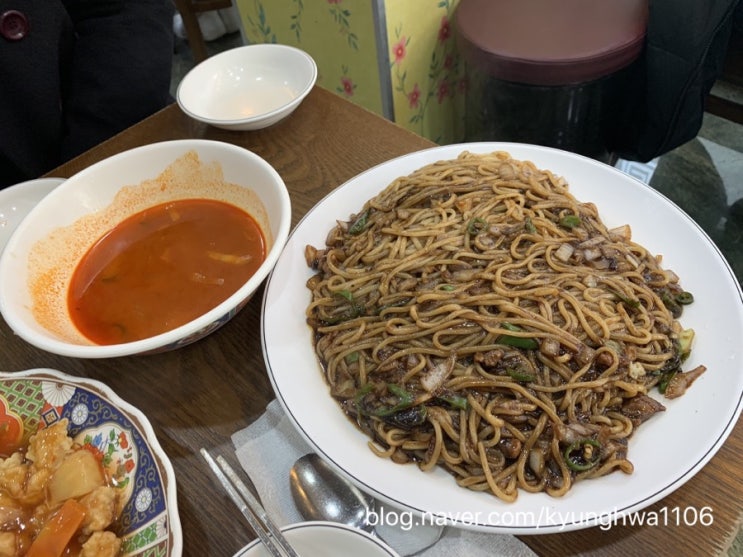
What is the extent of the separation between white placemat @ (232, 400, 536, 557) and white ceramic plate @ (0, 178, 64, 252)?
1.13 meters

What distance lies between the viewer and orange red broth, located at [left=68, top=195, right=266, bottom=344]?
1.39 metres

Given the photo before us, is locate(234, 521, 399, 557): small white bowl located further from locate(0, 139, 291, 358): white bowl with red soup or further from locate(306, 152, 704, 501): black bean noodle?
locate(0, 139, 291, 358): white bowl with red soup

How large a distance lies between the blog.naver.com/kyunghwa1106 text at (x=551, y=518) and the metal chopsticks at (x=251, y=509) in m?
0.25

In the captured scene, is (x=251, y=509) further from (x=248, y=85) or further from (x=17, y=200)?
(x=248, y=85)

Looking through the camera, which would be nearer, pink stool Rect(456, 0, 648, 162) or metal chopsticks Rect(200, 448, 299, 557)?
metal chopsticks Rect(200, 448, 299, 557)

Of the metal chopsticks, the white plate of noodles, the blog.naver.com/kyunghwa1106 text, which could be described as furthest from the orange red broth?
the blog.naver.com/kyunghwa1106 text

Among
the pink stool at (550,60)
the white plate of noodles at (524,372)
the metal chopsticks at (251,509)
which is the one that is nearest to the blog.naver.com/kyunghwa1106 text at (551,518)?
the white plate of noodles at (524,372)

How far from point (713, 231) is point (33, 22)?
13.0 feet

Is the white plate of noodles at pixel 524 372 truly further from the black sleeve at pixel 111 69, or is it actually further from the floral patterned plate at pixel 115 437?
the black sleeve at pixel 111 69

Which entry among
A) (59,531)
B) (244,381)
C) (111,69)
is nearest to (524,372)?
(244,381)

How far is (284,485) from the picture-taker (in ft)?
4.06

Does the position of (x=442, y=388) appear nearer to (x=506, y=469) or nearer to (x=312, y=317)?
(x=506, y=469)

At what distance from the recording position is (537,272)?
145 centimetres

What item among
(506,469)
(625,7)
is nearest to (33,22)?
(506,469)
